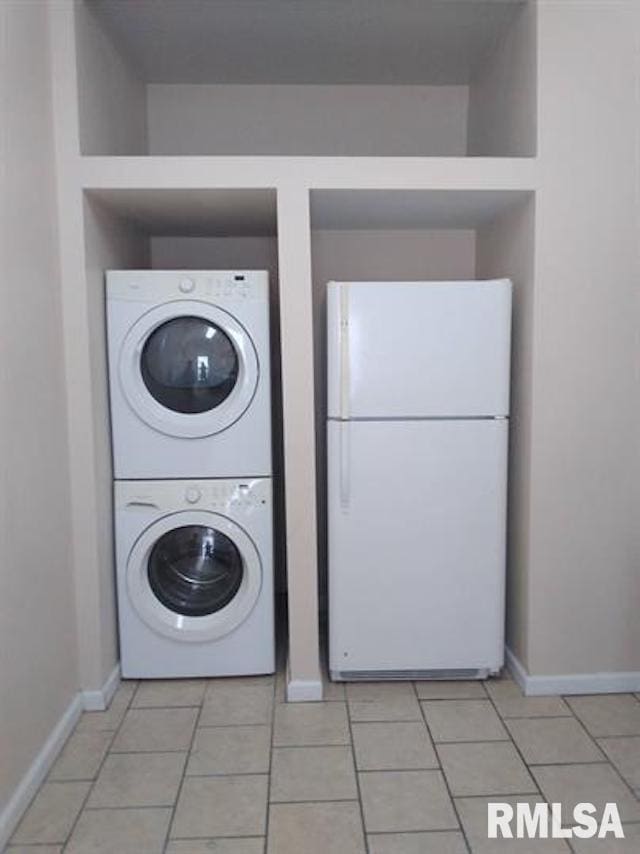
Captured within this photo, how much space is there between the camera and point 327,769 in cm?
200

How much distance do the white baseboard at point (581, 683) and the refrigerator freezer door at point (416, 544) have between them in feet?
0.47

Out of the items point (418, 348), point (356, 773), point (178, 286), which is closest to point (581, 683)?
point (356, 773)

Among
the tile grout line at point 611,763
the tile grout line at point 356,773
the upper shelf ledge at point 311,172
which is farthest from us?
the upper shelf ledge at point 311,172

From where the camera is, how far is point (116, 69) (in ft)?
8.48

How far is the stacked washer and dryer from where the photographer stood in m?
2.36

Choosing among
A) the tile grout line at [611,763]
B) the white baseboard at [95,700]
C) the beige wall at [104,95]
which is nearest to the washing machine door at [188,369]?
the beige wall at [104,95]

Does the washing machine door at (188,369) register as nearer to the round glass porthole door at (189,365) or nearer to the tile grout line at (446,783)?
the round glass porthole door at (189,365)

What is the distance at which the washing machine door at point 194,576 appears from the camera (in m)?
2.46

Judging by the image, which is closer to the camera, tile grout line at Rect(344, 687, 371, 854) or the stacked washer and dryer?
tile grout line at Rect(344, 687, 371, 854)

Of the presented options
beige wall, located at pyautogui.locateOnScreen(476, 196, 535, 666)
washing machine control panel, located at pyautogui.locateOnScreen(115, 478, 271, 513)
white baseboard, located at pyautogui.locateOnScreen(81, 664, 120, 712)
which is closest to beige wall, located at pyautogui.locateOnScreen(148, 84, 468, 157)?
beige wall, located at pyautogui.locateOnScreen(476, 196, 535, 666)

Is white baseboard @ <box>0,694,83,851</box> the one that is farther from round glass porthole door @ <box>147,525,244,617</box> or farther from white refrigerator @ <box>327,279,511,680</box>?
white refrigerator @ <box>327,279,511,680</box>

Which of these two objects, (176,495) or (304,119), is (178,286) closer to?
(176,495)

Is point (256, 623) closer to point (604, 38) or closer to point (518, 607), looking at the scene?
point (518, 607)

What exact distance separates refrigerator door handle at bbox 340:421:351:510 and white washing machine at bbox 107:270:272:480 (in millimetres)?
308
